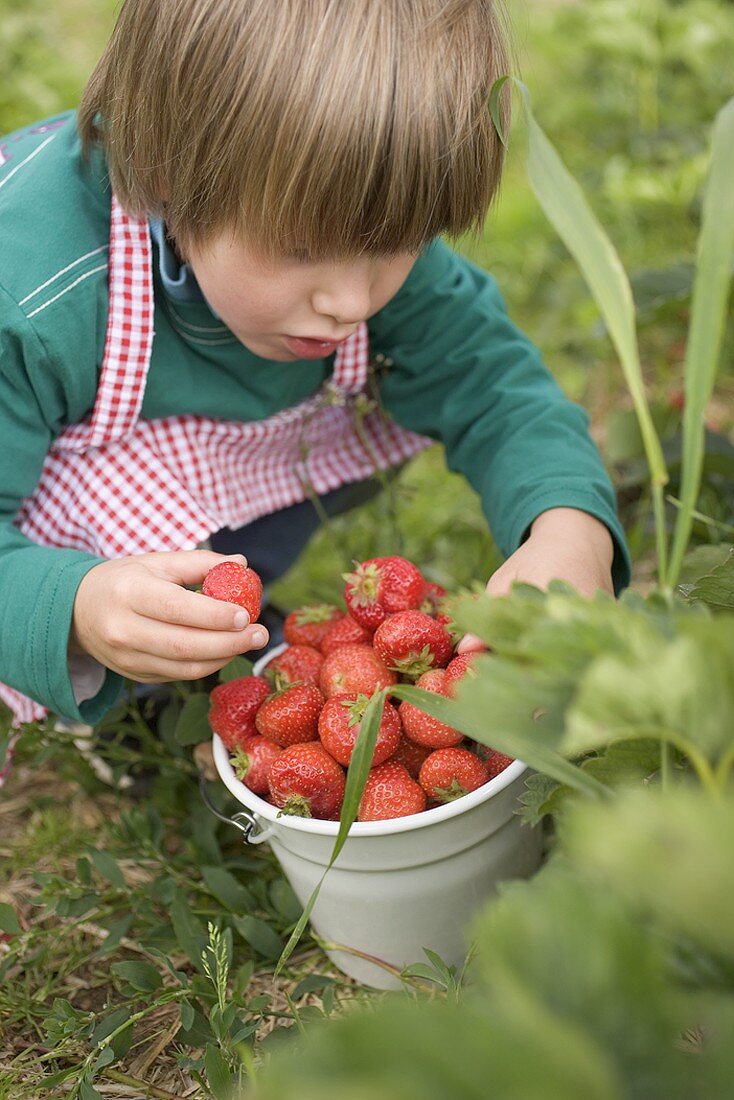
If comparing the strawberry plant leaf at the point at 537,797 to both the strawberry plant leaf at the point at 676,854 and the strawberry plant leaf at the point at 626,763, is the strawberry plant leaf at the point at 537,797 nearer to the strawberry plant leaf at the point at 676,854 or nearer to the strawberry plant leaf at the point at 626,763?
the strawberry plant leaf at the point at 626,763

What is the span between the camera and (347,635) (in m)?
1.13

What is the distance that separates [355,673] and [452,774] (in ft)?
0.46

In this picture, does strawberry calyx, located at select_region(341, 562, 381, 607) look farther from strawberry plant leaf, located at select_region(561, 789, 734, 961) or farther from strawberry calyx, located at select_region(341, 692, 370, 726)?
strawberry plant leaf, located at select_region(561, 789, 734, 961)

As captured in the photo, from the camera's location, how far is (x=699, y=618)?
0.62 m

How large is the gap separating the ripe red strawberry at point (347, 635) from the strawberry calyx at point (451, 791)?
0.66 feet

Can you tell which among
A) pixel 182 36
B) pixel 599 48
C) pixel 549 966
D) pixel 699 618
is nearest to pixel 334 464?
pixel 182 36

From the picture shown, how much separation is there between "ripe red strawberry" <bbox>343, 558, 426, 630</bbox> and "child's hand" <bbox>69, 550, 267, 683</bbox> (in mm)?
140

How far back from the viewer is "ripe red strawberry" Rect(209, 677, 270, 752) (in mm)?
1101

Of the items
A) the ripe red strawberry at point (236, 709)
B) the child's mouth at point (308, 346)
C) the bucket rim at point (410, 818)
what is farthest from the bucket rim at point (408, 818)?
the child's mouth at point (308, 346)

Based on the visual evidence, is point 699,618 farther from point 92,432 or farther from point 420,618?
point 92,432

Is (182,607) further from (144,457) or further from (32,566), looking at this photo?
(144,457)

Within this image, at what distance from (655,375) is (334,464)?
0.86 m

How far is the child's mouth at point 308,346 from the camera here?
3.78 feet

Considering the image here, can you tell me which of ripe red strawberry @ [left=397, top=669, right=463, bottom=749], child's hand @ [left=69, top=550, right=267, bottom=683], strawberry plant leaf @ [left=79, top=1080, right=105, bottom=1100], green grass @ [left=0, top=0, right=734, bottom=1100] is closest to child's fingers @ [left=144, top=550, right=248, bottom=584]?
child's hand @ [left=69, top=550, right=267, bottom=683]
